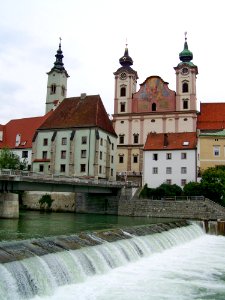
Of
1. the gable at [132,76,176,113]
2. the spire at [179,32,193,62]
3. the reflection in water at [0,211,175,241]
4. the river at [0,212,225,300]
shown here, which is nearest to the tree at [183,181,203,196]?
the reflection in water at [0,211,175,241]

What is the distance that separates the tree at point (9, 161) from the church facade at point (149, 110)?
18119mm

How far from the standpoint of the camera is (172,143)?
6119 cm

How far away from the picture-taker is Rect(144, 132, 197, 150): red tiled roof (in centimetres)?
6022

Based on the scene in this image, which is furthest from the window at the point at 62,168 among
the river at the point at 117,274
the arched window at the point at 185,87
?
the river at the point at 117,274

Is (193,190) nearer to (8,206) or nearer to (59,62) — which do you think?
(8,206)

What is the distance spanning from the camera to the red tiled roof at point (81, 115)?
215 ft

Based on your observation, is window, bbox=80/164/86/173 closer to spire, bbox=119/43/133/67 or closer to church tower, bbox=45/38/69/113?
spire, bbox=119/43/133/67

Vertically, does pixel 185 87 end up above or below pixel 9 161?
above

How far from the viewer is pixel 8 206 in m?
38.9

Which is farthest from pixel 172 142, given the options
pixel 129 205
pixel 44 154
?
pixel 44 154

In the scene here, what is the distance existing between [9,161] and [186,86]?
34.9 m

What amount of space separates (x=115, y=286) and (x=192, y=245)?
15408 mm

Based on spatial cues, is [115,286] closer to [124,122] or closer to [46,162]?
[46,162]

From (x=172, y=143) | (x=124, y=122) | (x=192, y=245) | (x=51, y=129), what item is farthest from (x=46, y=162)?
(x=192, y=245)
